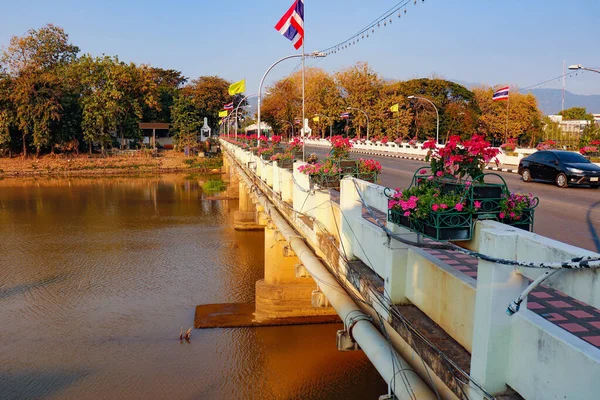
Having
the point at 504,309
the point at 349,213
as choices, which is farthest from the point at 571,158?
the point at 504,309

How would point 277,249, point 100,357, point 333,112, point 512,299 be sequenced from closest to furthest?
point 512,299 → point 100,357 → point 277,249 → point 333,112

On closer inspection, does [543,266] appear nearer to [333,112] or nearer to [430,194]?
[430,194]

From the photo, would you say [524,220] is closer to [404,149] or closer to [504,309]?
[504,309]

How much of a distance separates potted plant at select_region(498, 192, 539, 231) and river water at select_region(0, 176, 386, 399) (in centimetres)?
727

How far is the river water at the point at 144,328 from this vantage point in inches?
427

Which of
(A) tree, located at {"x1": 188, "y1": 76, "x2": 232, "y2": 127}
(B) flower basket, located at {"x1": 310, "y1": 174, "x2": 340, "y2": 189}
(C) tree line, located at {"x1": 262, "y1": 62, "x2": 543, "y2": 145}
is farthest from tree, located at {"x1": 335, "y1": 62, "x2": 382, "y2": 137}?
(B) flower basket, located at {"x1": 310, "y1": 174, "x2": 340, "y2": 189}

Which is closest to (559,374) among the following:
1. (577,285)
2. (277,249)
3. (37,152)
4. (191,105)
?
(577,285)

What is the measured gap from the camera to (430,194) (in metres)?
4.24

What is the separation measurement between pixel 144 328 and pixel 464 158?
11.0m

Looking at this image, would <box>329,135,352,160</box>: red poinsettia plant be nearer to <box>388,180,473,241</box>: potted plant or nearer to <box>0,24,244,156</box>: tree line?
<box>388,180,473,241</box>: potted plant

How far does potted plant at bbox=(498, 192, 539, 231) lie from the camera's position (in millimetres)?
4047

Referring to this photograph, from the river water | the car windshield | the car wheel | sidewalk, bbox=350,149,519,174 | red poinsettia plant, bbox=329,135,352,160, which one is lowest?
the river water

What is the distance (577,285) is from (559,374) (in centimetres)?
49

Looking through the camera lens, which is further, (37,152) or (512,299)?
(37,152)
